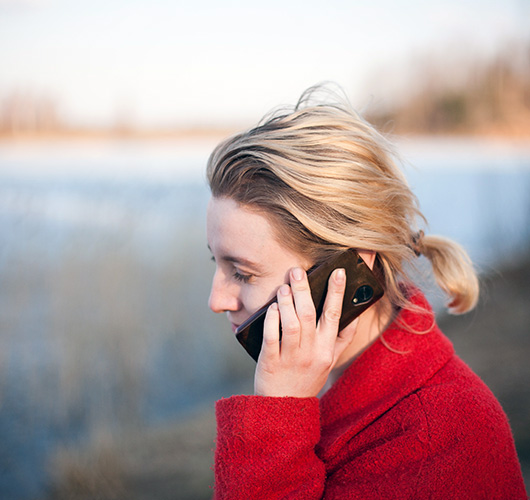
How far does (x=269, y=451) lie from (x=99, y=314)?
14.8 feet

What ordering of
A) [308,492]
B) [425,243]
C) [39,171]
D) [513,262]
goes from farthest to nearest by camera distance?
[513,262] < [39,171] < [425,243] < [308,492]

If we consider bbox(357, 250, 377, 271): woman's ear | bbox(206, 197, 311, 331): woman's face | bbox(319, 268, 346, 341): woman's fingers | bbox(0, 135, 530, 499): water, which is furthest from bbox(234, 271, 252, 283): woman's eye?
bbox(0, 135, 530, 499): water

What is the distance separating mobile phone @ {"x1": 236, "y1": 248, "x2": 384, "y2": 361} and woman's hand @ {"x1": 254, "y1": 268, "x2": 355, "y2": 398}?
3cm

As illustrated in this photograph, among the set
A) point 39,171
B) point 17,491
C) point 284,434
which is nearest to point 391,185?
point 284,434

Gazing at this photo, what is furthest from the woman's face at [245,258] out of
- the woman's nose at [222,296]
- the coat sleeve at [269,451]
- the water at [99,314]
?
the water at [99,314]

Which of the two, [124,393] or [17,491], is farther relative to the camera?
[124,393]

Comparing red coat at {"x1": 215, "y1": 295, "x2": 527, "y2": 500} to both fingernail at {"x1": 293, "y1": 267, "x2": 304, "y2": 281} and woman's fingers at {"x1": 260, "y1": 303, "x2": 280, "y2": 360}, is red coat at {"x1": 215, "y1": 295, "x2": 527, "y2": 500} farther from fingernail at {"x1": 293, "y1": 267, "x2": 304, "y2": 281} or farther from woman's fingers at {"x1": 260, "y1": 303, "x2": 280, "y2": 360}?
fingernail at {"x1": 293, "y1": 267, "x2": 304, "y2": 281}

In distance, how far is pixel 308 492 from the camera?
1.50 meters

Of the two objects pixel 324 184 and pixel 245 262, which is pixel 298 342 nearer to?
pixel 245 262

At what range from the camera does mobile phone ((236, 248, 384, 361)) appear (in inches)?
66.7

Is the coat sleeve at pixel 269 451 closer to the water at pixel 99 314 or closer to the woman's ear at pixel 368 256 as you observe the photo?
the woman's ear at pixel 368 256

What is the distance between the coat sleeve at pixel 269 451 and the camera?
59.0 inches

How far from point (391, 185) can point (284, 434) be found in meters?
0.90

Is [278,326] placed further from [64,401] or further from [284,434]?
[64,401]
